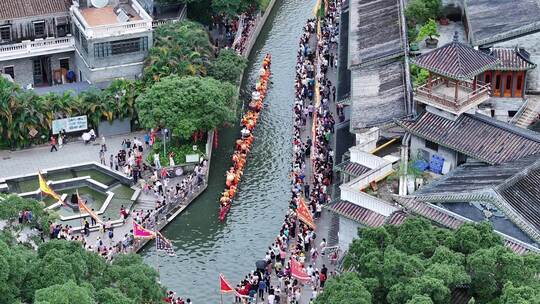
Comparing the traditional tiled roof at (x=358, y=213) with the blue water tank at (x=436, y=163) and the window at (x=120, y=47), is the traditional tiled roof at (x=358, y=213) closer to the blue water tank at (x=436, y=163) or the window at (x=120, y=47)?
the blue water tank at (x=436, y=163)

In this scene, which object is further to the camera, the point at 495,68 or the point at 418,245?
the point at 495,68

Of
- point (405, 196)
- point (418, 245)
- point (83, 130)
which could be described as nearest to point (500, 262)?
point (418, 245)

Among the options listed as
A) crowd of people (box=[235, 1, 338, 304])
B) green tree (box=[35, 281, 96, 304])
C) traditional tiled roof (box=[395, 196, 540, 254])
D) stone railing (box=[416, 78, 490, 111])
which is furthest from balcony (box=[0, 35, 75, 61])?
green tree (box=[35, 281, 96, 304])

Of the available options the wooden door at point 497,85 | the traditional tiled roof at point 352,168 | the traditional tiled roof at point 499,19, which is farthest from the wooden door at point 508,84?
the traditional tiled roof at point 352,168

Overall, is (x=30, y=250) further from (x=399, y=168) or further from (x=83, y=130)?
(x=83, y=130)

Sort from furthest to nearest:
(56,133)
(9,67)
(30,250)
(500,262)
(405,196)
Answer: (9,67), (56,133), (405,196), (30,250), (500,262)

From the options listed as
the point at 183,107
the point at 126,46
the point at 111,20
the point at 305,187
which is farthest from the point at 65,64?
the point at 305,187
